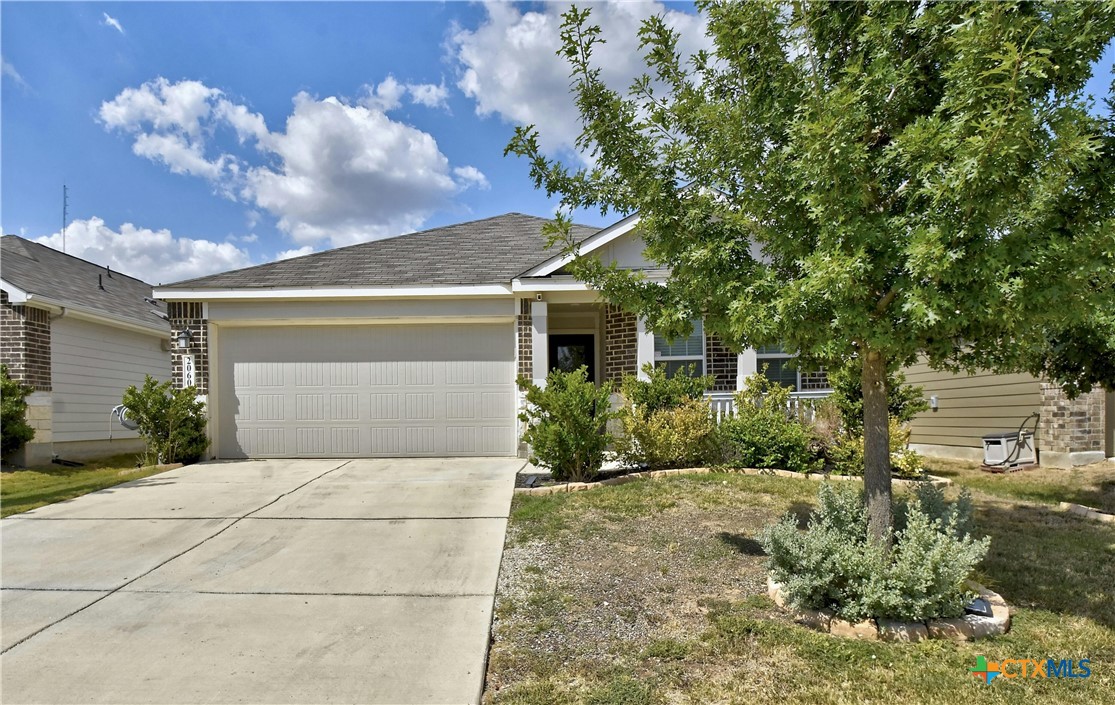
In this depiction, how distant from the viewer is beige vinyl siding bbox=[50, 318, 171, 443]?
1141cm

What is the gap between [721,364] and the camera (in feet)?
33.1

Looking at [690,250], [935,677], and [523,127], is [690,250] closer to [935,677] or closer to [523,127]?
[523,127]

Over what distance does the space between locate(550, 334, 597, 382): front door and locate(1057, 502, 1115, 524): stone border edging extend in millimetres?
7468

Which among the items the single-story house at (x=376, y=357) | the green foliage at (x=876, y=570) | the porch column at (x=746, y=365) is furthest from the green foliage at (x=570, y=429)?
the green foliage at (x=876, y=570)

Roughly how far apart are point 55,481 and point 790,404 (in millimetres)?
11993

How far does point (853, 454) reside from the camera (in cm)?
794

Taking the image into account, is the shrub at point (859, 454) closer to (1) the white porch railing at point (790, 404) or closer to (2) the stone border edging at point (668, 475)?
(2) the stone border edging at point (668, 475)

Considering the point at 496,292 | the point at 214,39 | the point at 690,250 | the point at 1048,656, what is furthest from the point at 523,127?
the point at 214,39

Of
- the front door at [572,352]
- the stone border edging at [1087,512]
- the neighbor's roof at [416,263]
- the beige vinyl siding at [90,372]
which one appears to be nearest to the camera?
the stone border edging at [1087,512]

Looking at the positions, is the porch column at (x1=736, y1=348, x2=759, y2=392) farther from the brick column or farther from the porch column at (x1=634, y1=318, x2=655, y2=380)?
the brick column

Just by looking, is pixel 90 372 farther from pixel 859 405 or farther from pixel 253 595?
pixel 859 405

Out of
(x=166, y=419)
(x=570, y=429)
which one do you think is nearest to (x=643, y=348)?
(x=570, y=429)

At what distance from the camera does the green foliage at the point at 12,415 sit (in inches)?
381

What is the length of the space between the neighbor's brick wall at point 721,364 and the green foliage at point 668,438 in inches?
74.1
